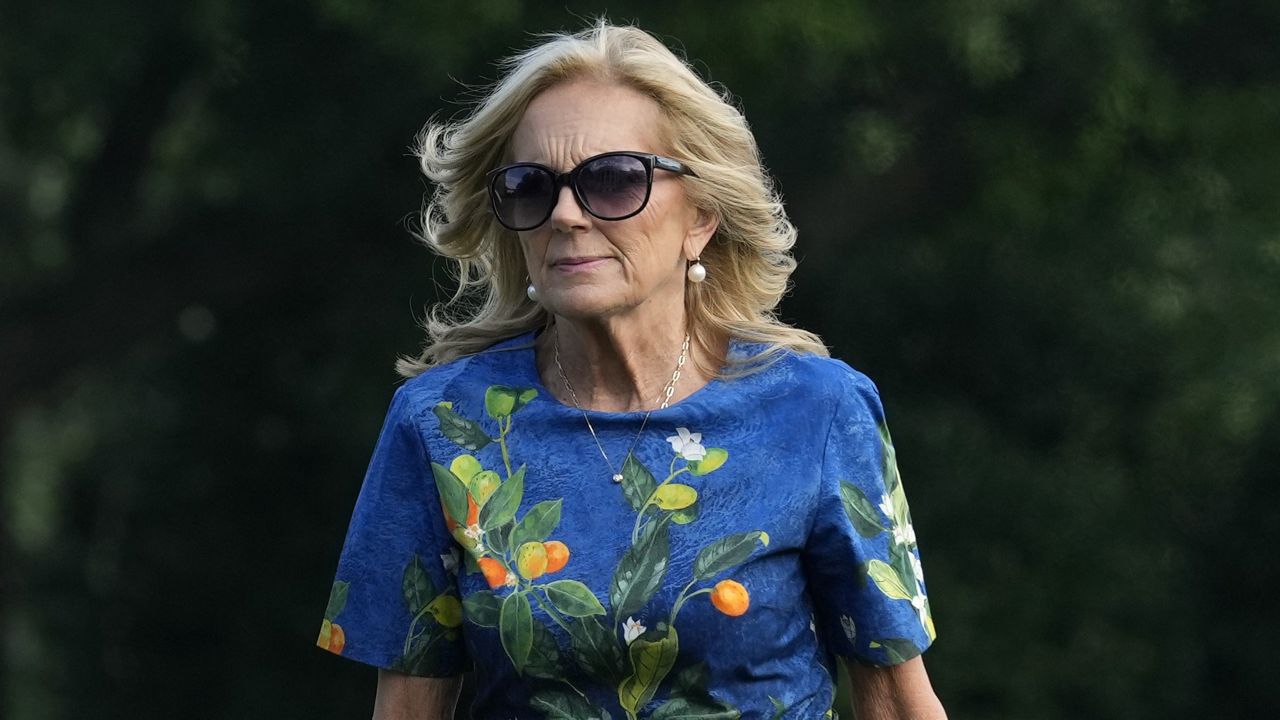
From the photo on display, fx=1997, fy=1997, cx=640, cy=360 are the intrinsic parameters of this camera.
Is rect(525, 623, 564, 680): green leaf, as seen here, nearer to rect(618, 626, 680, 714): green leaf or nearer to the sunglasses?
rect(618, 626, 680, 714): green leaf

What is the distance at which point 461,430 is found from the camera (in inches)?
107

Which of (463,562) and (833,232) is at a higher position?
(463,562)

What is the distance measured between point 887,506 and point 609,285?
0.48 metres

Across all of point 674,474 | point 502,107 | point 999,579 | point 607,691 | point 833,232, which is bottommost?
point 999,579

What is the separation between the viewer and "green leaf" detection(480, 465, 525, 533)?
2.63 m

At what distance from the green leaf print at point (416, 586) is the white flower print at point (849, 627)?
55 centimetres

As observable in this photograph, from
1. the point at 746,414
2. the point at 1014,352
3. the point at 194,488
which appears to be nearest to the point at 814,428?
the point at 746,414

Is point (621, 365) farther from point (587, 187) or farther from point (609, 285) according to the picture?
point (587, 187)

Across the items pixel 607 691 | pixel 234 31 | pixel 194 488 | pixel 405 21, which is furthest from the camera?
pixel 194 488

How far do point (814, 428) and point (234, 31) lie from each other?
20.0ft

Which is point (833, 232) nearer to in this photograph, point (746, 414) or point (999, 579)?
point (999, 579)

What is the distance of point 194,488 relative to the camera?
30.3ft

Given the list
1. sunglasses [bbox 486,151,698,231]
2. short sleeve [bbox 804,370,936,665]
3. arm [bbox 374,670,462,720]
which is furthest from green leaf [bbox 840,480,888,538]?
arm [bbox 374,670,462,720]

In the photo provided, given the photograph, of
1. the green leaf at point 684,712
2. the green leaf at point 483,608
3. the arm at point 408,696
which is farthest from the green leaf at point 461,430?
the green leaf at point 684,712
